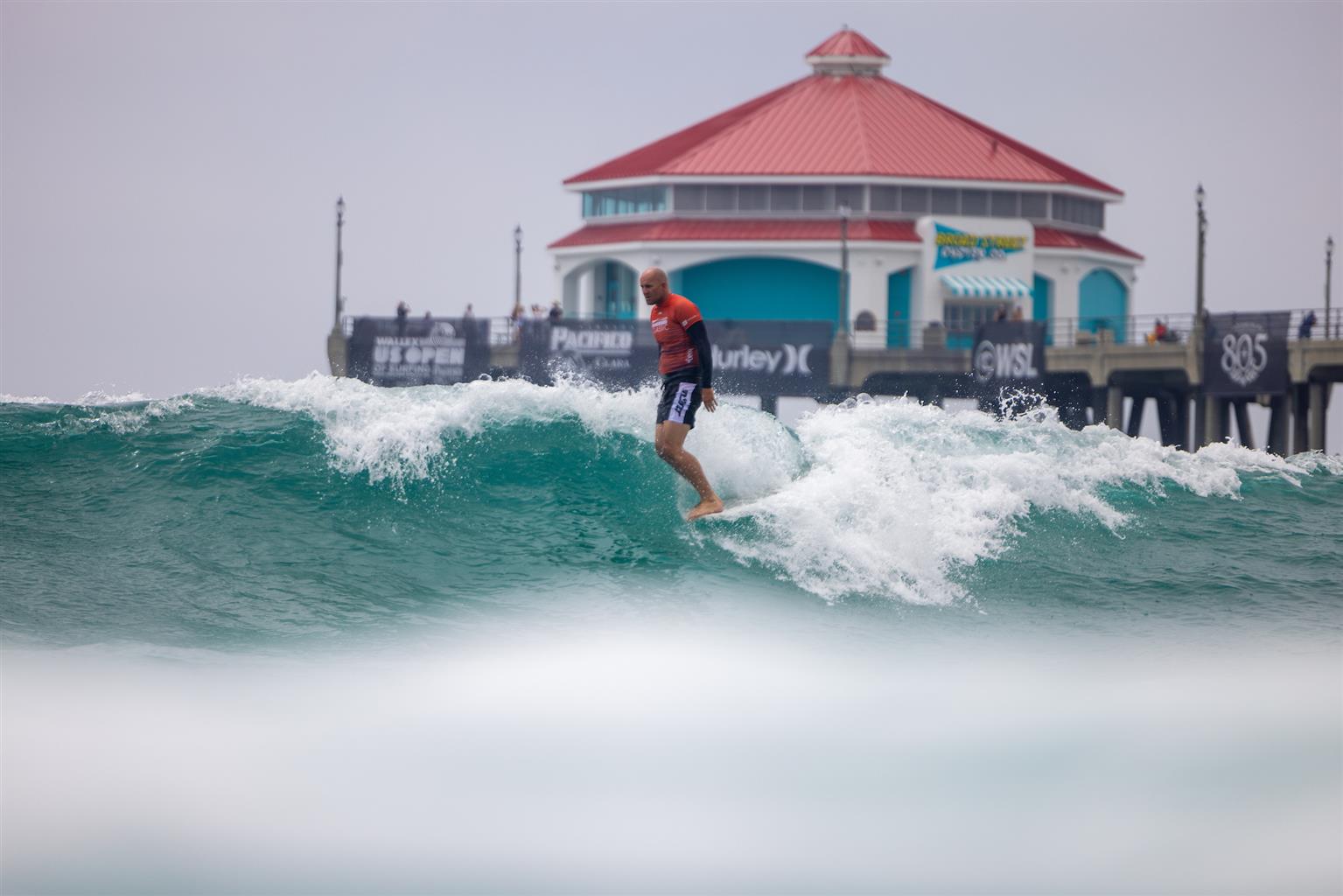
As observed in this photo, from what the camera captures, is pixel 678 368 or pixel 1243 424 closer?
pixel 678 368

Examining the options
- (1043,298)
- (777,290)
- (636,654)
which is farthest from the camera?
(1043,298)

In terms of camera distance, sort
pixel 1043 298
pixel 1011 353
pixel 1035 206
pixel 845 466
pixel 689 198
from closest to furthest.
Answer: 1. pixel 845 466
2. pixel 1011 353
3. pixel 689 198
4. pixel 1035 206
5. pixel 1043 298

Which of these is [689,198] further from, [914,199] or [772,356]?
[772,356]

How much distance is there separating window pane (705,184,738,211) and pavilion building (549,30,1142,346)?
0.13 ft

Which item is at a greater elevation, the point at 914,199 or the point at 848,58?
the point at 848,58

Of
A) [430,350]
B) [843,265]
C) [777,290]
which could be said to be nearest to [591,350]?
[430,350]

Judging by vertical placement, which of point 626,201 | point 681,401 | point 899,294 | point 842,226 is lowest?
point 681,401

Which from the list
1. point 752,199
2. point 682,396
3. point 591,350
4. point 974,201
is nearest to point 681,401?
point 682,396

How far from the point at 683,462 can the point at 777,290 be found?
41.9 metres

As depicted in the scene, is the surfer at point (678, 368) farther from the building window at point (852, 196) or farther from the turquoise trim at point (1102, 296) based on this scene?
the turquoise trim at point (1102, 296)

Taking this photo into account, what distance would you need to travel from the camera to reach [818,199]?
5275cm

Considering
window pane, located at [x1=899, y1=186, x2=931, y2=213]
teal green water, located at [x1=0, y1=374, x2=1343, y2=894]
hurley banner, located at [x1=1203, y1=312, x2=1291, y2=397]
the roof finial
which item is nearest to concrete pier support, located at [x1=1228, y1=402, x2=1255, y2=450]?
hurley banner, located at [x1=1203, y1=312, x2=1291, y2=397]

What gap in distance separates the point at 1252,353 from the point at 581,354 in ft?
58.4

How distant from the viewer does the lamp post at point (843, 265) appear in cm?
→ 4684
